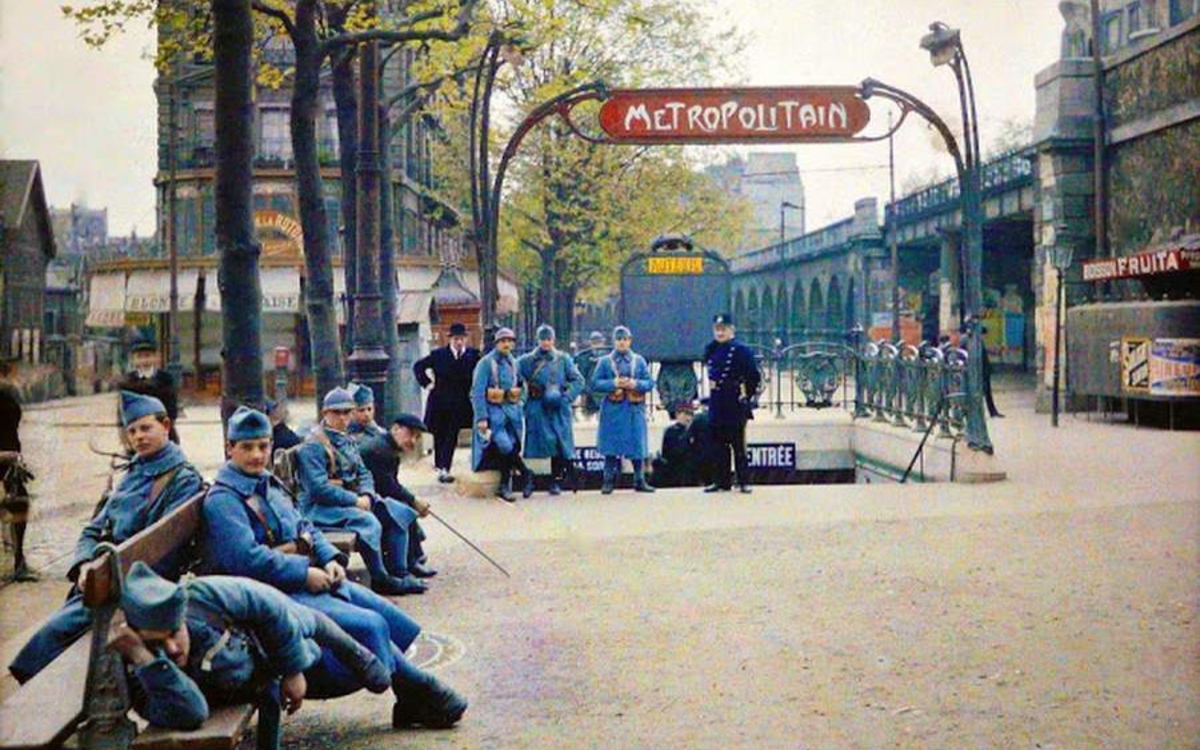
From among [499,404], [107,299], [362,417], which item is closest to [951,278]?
[107,299]

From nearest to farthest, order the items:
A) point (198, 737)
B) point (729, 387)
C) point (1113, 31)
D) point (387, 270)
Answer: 1. point (198, 737)
2. point (729, 387)
3. point (387, 270)
4. point (1113, 31)

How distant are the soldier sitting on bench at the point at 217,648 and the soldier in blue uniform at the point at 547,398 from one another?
9.72m

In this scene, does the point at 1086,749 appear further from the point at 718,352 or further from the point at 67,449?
the point at 67,449

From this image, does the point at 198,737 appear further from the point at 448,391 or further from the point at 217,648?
the point at 448,391

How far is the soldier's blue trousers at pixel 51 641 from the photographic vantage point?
525 cm

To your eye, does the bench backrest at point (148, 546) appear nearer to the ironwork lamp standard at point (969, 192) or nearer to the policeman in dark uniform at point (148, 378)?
the policeman in dark uniform at point (148, 378)

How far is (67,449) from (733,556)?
1663 centimetres

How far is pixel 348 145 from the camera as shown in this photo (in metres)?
17.3

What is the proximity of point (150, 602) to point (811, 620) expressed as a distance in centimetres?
487

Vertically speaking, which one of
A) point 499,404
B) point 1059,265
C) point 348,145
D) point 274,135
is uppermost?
point 274,135

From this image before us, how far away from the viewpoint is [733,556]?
10758 mm

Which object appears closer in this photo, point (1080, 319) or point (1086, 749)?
point (1086, 749)

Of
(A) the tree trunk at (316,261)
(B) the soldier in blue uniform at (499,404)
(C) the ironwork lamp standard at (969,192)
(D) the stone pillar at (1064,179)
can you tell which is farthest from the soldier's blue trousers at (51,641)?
(D) the stone pillar at (1064,179)

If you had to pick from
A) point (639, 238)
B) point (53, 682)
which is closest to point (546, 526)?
point (53, 682)
